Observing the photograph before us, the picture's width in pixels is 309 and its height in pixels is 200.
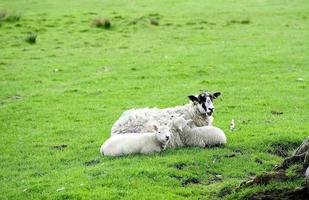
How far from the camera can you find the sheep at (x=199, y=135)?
42.6 ft

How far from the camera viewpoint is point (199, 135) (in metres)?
13.0

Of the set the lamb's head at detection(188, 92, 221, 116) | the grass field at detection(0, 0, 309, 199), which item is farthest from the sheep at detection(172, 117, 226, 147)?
the lamb's head at detection(188, 92, 221, 116)

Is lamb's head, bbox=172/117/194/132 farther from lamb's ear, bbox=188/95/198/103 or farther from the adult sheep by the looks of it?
lamb's ear, bbox=188/95/198/103

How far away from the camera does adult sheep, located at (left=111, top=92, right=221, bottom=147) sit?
Answer: 13.5m

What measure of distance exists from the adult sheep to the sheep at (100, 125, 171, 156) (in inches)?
30.9

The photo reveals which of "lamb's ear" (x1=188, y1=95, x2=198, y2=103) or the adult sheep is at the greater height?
"lamb's ear" (x1=188, y1=95, x2=198, y2=103)

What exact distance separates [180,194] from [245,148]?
10.7 feet

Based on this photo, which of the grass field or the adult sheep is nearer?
the grass field

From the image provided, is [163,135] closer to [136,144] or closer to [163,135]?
[163,135]

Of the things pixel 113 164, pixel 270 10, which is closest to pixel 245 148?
pixel 113 164

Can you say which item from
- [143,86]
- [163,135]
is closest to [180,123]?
[163,135]

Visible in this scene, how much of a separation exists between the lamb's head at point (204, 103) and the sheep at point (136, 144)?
1468 mm

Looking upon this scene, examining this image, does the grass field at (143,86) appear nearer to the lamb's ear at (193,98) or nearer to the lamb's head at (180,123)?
the lamb's head at (180,123)

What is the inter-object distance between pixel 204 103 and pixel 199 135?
0.93 meters
